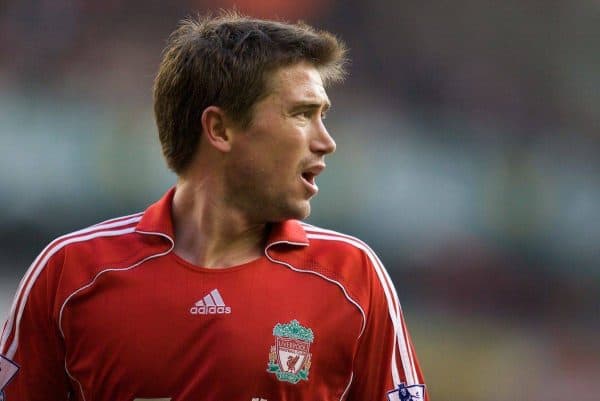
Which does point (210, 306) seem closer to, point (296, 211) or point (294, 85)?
point (296, 211)

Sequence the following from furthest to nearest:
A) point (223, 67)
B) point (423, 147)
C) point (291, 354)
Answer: point (423, 147) < point (223, 67) < point (291, 354)

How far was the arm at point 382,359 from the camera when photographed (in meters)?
2.38

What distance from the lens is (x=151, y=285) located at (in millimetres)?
2389

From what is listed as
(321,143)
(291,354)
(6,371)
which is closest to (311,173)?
(321,143)

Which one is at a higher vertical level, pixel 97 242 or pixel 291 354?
pixel 97 242

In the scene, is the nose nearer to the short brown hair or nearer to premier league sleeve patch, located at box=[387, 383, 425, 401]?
the short brown hair

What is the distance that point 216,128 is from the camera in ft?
8.18

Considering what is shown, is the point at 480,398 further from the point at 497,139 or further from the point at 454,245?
the point at 497,139

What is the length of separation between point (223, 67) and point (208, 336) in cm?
71

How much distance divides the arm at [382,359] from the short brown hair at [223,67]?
1.99ft

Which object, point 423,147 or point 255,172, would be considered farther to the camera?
point 423,147

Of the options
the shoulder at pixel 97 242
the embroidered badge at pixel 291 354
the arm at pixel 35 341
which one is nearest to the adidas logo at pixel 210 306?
the embroidered badge at pixel 291 354

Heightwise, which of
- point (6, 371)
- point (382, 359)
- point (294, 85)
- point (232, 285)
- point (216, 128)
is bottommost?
point (6, 371)

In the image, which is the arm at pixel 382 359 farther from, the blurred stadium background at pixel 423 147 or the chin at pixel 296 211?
the blurred stadium background at pixel 423 147
